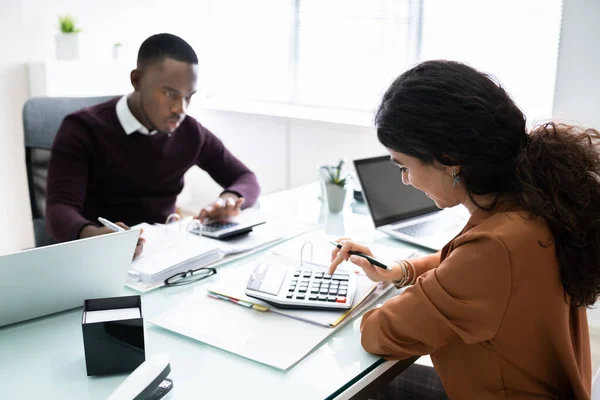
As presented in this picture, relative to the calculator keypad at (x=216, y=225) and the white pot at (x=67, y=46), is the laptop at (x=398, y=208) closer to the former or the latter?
the calculator keypad at (x=216, y=225)

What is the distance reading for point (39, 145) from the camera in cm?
192

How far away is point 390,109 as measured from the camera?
1.06 m

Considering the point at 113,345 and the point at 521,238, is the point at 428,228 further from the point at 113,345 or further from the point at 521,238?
the point at 113,345

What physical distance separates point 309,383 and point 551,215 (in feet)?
1.60

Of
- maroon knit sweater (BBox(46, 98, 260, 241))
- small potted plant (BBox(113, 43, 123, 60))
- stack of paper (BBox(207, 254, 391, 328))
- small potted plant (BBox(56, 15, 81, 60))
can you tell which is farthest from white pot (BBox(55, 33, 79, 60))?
stack of paper (BBox(207, 254, 391, 328))

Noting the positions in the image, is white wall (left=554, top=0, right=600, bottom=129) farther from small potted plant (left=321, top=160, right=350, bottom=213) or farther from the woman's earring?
the woman's earring

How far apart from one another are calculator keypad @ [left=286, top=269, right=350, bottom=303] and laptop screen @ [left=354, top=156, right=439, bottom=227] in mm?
461

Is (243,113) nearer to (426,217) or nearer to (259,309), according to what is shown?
(426,217)

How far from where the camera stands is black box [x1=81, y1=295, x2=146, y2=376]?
94cm

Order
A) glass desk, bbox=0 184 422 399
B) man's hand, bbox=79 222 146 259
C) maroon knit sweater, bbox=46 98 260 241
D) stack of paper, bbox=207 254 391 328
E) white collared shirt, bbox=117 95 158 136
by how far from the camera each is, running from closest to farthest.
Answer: glass desk, bbox=0 184 422 399 → stack of paper, bbox=207 254 391 328 → man's hand, bbox=79 222 146 259 → maroon knit sweater, bbox=46 98 260 241 → white collared shirt, bbox=117 95 158 136

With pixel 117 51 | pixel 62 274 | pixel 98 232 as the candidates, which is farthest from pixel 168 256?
pixel 117 51

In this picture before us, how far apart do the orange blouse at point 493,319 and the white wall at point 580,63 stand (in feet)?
5.53

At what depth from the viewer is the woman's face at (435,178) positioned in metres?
1.07

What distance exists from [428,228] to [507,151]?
73cm
